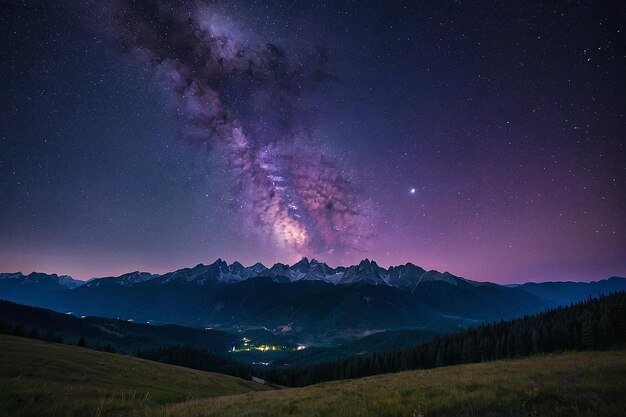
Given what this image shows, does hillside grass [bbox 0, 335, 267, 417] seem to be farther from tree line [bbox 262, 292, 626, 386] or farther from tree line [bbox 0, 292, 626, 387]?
tree line [bbox 262, 292, 626, 386]

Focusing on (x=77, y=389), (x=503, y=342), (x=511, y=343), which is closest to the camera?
(x=77, y=389)

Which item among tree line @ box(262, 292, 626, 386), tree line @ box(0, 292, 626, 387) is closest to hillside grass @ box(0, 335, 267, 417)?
tree line @ box(0, 292, 626, 387)

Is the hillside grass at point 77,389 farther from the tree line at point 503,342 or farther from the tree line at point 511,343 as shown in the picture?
the tree line at point 511,343

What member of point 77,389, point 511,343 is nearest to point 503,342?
point 511,343

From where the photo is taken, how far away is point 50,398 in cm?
1081

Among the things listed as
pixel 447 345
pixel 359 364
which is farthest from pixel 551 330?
pixel 359 364

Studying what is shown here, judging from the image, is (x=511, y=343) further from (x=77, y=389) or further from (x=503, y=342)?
(x=77, y=389)

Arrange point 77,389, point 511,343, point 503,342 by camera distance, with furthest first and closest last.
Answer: point 503,342 < point 511,343 < point 77,389

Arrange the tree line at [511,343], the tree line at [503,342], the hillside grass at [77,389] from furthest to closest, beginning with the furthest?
the tree line at [503,342], the tree line at [511,343], the hillside grass at [77,389]

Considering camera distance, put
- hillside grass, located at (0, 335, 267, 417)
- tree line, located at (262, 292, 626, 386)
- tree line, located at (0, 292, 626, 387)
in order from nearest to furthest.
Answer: hillside grass, located at (0, 335, 267, 417) → tree line, located at (262, 292, 626, 386) → tree line, located at (0, 292, 626, 387)

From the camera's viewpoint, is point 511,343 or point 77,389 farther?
point 511,343

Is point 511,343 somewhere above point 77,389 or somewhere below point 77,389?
below

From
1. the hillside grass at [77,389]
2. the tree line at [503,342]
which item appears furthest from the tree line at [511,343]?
the hillside grass at [77,389]

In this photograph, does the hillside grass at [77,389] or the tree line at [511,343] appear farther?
the tree line at [511,343]
